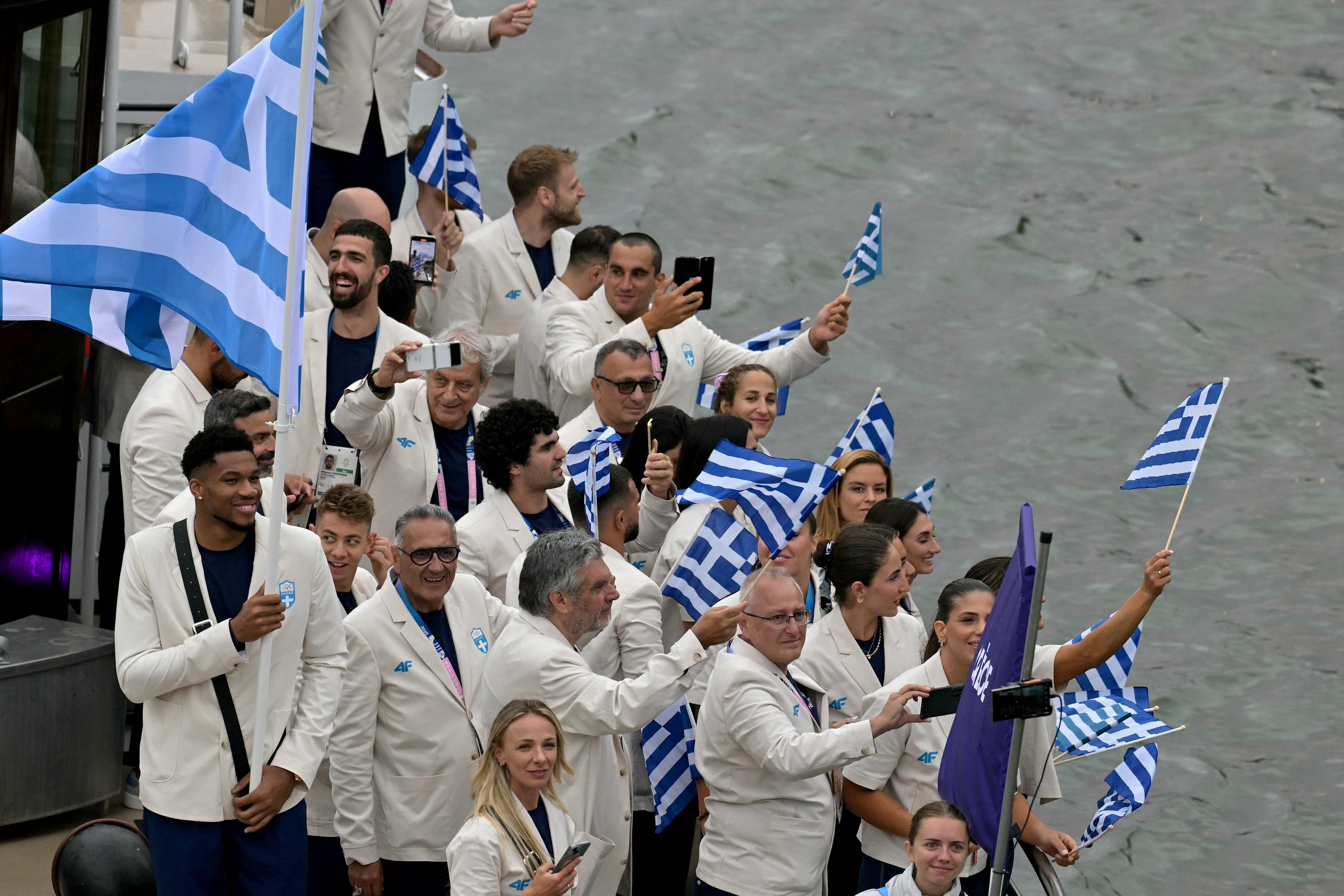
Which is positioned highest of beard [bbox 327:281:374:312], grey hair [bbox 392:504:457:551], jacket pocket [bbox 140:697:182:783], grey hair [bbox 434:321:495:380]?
beard [bbox 327:281:374:312]

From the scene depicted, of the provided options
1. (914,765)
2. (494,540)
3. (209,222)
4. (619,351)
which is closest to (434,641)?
(494,540)

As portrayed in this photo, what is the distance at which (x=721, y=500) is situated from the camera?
7.47 metres

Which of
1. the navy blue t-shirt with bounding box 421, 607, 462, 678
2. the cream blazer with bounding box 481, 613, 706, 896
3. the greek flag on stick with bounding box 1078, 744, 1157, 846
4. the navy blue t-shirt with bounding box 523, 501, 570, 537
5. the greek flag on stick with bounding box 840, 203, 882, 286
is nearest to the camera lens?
the cream blazer with bounding box 481, 613, 706, 896

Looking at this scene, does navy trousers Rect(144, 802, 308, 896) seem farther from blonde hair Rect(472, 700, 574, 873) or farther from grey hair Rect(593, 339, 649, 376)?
grey hair Rect(593, 339, 649, 376)

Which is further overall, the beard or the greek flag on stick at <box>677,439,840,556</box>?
the beard

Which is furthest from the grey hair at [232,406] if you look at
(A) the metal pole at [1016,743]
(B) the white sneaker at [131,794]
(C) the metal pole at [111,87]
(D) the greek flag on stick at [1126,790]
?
(D) the greek flag on stick at [1126,790]

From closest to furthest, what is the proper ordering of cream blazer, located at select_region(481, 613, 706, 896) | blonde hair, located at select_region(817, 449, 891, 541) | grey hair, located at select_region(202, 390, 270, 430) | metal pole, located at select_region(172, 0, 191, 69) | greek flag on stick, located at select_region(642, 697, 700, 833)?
cream blazer, located at select_region(481, 613, 706, 896) → grey hair, located at select_region(202, 390, 270, 430) → greek flag on stick, located at select_region(642, 697, 700, 833) → blonde hair, located at select_region(817, 449, 891, 541) → metal pole, located at select_region(172, 0, 191, 69)

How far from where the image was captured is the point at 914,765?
6.96 metres

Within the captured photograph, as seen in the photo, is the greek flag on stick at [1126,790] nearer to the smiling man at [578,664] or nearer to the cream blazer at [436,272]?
the smiling man at [578,664]

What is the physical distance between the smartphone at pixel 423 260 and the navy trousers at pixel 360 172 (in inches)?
30.2

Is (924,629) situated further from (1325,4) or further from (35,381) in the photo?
(1325,4)

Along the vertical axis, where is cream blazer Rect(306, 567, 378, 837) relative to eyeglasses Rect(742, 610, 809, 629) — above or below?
below

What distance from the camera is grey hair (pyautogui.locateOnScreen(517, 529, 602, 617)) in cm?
643

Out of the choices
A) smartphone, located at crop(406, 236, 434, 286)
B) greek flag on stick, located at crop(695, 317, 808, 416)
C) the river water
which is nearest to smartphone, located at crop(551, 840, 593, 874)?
greek flag on stick, located at crop(695, 317, 808, 416)
